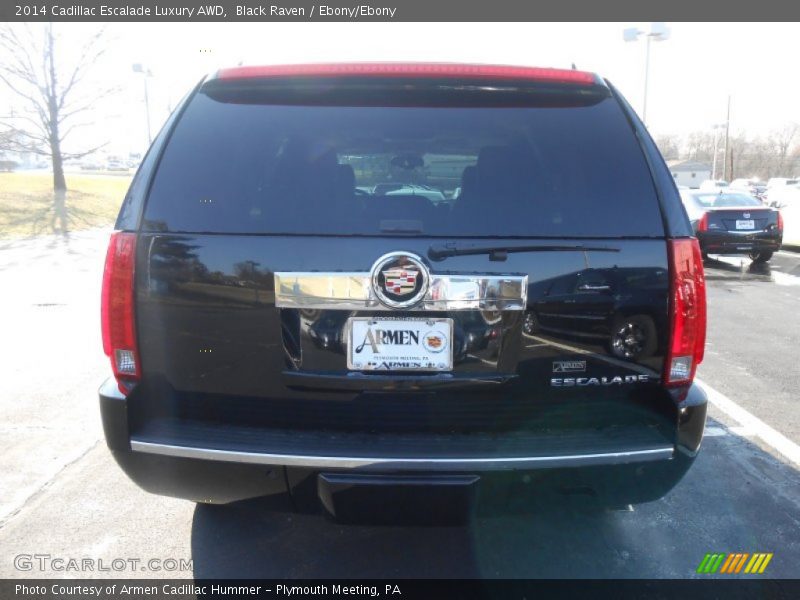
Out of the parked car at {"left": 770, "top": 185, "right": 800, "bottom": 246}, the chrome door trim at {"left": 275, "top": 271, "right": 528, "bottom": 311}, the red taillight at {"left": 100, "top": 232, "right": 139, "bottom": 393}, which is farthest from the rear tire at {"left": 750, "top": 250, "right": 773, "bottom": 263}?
the red taillight at {"left": 100, "top": 232, "right": 139, "bottom": 393}

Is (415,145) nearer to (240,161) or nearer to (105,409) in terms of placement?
(240,161)

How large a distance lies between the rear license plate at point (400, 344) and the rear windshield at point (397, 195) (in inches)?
11.7

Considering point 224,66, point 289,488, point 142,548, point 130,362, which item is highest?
point 224,66

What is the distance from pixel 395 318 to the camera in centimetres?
212

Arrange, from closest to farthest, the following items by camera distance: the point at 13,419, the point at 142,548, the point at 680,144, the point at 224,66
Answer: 1. the point at 224,66
2. the point at 142,548
3. the point at 13,419
4. the point at 680,144

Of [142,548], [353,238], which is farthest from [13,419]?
[353,238]

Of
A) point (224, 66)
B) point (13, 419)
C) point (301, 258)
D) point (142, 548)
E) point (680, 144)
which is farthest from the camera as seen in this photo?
point (680, 144)

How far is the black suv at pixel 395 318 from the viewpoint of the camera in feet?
6.86

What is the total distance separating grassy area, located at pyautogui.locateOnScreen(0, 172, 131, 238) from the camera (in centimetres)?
1859

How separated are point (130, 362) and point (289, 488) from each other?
705 mm

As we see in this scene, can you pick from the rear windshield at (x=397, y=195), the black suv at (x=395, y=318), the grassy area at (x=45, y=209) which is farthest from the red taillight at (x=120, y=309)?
the grassy area at (x=45, y=209)

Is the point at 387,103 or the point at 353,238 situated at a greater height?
the point at 387,103

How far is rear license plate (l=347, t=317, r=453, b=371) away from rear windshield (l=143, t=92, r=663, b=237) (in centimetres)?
30

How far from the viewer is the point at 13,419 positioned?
14.4ft
